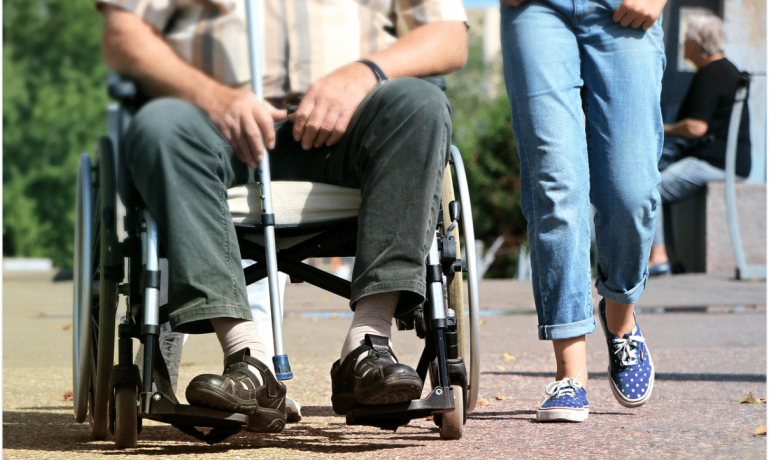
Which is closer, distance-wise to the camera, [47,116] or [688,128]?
[688,128]

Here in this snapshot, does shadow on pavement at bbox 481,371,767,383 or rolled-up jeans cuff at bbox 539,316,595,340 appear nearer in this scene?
rolled-up jeans cuff at bbox 539,316,595,340

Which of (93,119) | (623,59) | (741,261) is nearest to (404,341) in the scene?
(623,59)

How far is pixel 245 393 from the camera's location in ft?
8.30

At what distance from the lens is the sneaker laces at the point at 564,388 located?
3303 mm

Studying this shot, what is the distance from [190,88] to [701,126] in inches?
284

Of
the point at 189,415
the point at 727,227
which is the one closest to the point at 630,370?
the point at 189,415

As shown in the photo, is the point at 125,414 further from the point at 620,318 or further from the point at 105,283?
the point at 620,318

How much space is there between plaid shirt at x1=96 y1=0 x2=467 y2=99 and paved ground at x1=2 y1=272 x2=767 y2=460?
0.91m

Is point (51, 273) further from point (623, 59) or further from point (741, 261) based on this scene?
point (623, 59)

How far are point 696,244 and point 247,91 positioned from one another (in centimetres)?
868

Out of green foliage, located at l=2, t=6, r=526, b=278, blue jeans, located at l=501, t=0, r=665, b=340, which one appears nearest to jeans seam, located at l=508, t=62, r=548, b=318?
blue jeans, located at l=501, t=0, r=665, b=340

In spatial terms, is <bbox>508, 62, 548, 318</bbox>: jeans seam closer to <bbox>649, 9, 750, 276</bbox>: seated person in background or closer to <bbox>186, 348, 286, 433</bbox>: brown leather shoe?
<bbox>186, 348, 286, 433</bbox>: brown leather shoe

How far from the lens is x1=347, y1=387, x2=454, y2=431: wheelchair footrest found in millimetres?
2598

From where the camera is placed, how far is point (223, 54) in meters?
2.79
